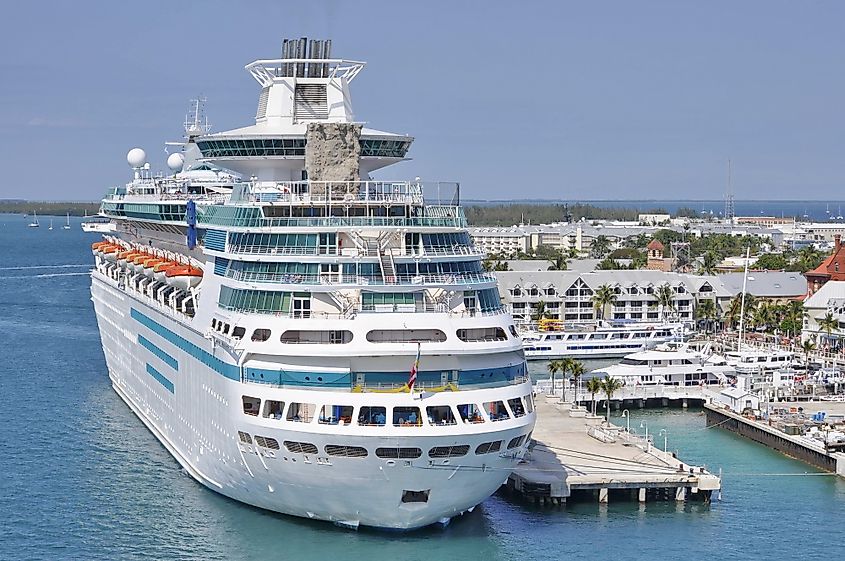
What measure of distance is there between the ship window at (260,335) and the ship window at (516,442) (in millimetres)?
6954

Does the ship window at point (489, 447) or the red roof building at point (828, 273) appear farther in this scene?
the red roof building at point (828, 273)

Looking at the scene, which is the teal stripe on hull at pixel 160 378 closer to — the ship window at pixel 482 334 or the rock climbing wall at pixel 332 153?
the rock climbing wall at pixel 332 153

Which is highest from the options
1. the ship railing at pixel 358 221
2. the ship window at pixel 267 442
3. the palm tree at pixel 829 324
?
the ship railing at pixel 358 221

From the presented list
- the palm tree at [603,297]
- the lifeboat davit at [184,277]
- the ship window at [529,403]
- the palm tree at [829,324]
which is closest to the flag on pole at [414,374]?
the ship window at [529,403]

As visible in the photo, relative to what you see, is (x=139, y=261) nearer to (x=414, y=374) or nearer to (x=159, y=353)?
(x=159, y=353)

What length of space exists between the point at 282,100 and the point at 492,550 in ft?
58.3

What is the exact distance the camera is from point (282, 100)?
46.1 meters

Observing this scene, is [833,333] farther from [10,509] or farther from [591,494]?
[10,509]

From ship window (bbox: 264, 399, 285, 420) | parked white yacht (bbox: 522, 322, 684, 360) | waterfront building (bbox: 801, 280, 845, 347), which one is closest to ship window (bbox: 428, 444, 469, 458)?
ship window (bbox: 264, 399, 285, 420)

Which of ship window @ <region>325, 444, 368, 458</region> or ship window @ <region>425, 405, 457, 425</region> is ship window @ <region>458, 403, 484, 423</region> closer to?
ship window @ <region>425, 405, 457, 425</region>

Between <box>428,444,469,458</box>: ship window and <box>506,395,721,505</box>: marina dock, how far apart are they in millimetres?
8735

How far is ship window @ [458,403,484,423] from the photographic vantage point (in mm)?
34406

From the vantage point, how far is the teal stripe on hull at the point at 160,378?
46.0 meters

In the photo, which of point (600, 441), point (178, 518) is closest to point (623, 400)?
point (600, 441)
